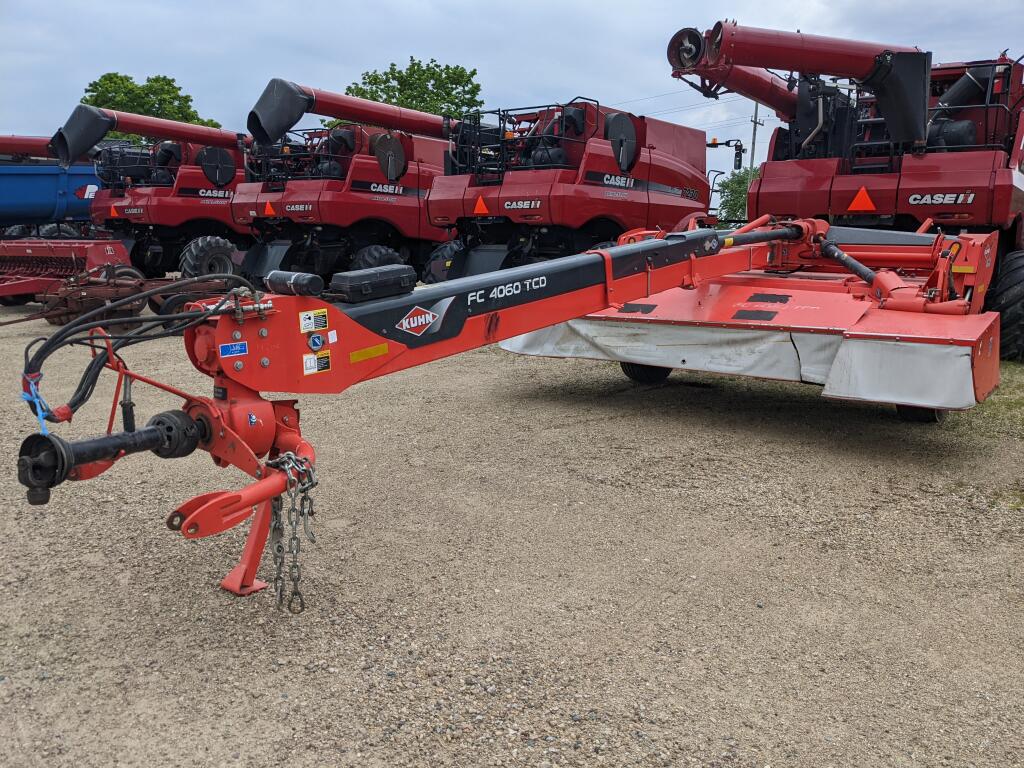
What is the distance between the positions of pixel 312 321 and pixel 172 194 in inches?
440

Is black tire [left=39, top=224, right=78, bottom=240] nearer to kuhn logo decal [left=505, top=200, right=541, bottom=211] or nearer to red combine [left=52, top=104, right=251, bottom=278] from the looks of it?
red combine [left=52, top=104, right=251, bottom=278]

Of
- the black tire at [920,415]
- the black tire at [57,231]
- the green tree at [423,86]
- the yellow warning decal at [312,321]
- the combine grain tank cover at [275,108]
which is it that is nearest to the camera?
the yellow warning decal at [312,321]

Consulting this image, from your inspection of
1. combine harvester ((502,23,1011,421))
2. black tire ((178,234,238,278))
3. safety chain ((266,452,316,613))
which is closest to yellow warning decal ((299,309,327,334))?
safety chain ((266,452,316,613))

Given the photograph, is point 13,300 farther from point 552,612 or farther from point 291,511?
point 552,612

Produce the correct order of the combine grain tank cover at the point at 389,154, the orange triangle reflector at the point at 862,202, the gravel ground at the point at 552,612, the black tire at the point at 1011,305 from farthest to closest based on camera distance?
the combine grain tank cover at the point at 389,154
the orange triangle reflector at the point at 862,202
the black tire at the point at 1011,305
the gravel ground at the point at 552,612

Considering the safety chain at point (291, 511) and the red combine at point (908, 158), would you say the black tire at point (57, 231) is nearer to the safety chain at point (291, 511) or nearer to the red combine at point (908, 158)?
the red combine at point (908, 158)

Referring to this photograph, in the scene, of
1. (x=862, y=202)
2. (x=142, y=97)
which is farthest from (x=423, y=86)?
(x=862, y=202)

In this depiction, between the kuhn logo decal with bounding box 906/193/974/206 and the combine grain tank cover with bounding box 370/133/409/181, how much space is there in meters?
6.94

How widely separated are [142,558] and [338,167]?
944 centimetres

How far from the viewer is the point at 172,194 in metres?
13.1

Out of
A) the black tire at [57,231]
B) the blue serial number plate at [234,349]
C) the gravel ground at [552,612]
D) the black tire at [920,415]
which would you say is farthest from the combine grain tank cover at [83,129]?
the black tire at [920,415]

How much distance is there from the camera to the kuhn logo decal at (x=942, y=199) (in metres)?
7.18

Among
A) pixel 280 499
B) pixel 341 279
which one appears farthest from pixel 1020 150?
pixel 280 499

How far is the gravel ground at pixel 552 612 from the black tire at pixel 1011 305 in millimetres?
1930
